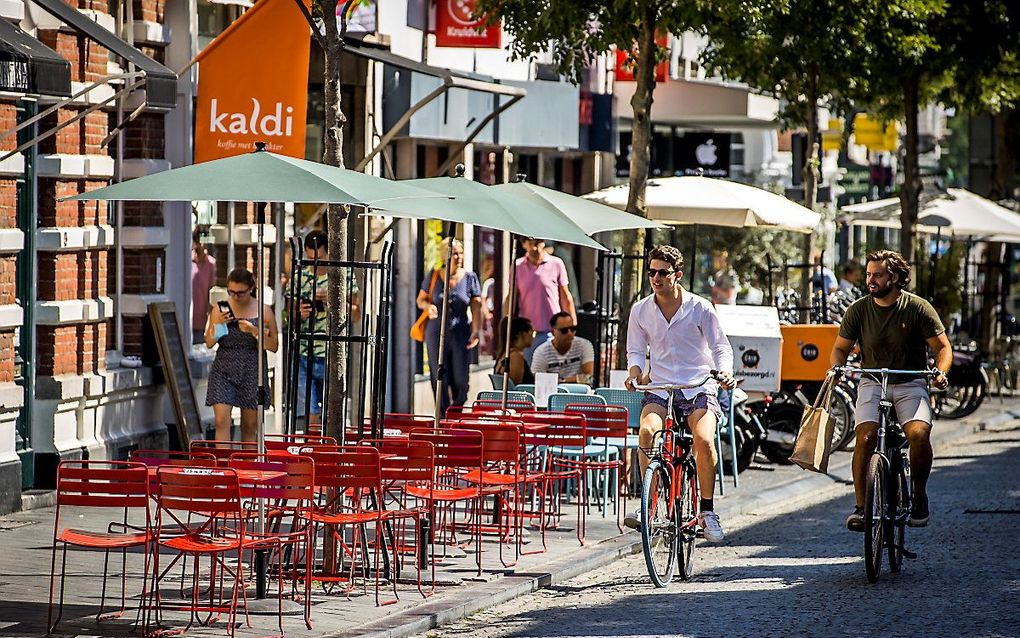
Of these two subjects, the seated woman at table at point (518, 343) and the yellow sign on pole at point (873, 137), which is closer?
the seated woman at table at point (518, 343)

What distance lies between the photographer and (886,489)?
A: 37.4ft

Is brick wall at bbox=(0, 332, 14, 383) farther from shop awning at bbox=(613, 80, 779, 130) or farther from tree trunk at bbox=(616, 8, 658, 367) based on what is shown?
shop awning at bbox=(613, 80, 779, 130)

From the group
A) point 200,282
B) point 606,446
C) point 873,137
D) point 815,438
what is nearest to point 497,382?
point 606,446

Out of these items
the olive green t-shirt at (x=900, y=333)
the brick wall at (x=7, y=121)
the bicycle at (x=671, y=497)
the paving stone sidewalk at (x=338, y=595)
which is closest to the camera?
the paving stone sidewalk at (x=338, y=595)

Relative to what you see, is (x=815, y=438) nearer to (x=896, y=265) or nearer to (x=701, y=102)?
(x=896, y=265)

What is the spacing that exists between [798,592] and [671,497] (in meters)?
0.92

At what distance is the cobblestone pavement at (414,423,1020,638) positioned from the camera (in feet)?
32.3

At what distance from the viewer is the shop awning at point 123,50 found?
38.6 feet

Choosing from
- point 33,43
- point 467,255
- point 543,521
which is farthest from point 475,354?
point 33,43

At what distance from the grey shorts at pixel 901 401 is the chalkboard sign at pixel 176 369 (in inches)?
244

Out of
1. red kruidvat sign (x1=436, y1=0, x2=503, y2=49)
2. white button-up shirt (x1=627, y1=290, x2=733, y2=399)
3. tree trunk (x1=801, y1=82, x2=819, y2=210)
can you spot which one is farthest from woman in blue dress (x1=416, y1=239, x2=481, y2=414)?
white button-up shirt (x1=627, y1=290, x2=733, y2=399)

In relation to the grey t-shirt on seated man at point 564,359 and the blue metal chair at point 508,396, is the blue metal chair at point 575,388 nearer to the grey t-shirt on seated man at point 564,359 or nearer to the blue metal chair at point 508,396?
the blue metal chair at point 508,396

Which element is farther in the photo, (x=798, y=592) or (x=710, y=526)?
(x=710, y=526)

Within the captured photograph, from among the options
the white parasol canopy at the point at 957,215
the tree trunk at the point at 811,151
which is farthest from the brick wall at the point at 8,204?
the white parasol canopy at the point at 957,215
